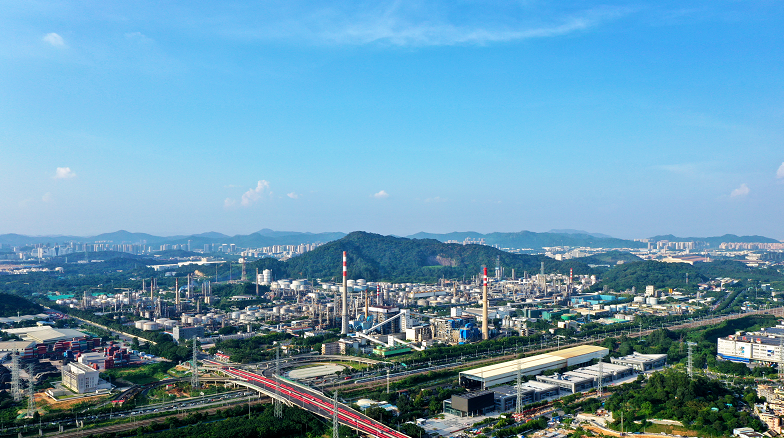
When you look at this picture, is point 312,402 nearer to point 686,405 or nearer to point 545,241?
point 686,405

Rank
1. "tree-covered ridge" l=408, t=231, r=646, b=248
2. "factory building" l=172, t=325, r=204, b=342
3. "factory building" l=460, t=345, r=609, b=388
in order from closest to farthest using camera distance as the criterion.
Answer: "factory building" l=460, t=345, r=609, b=388
"factory building" l=172, t=325, r=204, b=342
"tree-covered ridge" l=408, t=231, r=646, b=248

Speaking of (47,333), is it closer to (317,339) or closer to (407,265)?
(317,339)

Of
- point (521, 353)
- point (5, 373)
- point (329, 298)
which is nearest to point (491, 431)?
point (521, 353)

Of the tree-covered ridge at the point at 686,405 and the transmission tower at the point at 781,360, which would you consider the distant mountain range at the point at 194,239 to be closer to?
the transmission tower at the point at 781,360

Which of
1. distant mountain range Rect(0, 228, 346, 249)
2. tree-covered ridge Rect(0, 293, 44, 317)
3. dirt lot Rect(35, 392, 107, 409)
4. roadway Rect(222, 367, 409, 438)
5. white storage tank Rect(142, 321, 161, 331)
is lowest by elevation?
dirt lot Rect(35, 392, 107, 409)

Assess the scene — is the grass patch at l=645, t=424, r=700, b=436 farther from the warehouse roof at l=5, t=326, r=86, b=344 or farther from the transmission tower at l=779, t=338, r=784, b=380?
the warehouse roof at l=5, t=326, r=86, b=344

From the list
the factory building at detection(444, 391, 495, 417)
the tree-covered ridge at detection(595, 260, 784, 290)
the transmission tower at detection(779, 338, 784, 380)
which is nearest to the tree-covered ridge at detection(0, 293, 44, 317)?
the factory building at detection(444, 391, 495, 417)

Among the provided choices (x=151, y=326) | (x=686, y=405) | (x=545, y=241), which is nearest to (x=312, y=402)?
(x=686, y=405)

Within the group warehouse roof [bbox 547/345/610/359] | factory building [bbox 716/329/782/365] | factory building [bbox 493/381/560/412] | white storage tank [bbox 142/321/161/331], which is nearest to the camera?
factory building [bbox 493/381/560/412]
